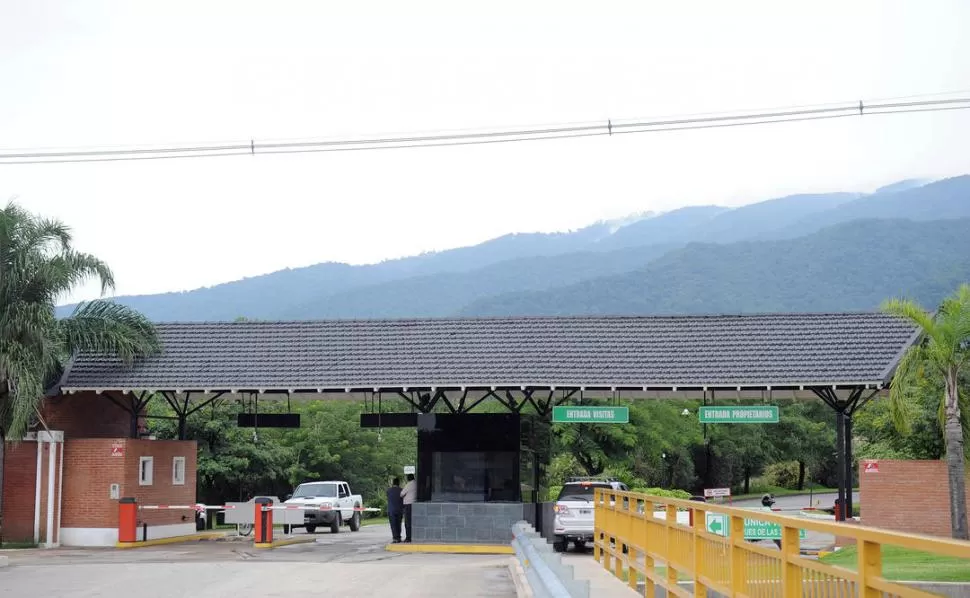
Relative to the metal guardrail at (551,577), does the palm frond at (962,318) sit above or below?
above

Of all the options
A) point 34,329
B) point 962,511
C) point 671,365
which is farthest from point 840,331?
point 34,329

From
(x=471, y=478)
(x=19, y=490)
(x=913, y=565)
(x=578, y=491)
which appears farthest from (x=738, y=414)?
(x=19, y=490)

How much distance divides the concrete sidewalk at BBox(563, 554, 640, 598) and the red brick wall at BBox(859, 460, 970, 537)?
22.2 feet

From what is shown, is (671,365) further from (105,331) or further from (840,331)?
(105,331)

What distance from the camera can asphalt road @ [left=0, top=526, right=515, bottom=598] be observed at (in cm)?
1681

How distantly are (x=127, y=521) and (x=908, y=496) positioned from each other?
18099mm

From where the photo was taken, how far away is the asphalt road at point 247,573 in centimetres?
1681

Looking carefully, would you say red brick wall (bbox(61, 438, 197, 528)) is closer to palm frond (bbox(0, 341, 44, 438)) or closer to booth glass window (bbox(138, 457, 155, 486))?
booth glass window (bbox(138, 457, 155, 486))

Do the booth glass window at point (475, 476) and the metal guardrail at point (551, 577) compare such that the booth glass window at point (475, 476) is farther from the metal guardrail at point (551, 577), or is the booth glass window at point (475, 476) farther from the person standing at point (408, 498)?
the metal guardrail at point (551, 577)

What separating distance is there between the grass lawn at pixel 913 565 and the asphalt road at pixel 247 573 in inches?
Answer: 224

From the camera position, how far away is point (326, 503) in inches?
1523

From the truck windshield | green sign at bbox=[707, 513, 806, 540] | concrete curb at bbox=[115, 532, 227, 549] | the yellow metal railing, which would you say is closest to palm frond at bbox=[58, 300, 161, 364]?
concrete curb at bbox=[115, 532, 227, 549]

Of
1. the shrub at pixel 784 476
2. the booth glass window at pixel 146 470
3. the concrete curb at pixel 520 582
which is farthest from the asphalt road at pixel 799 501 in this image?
the concrete curb at pixel 520 582

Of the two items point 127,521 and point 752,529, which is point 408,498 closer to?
point 127,521
